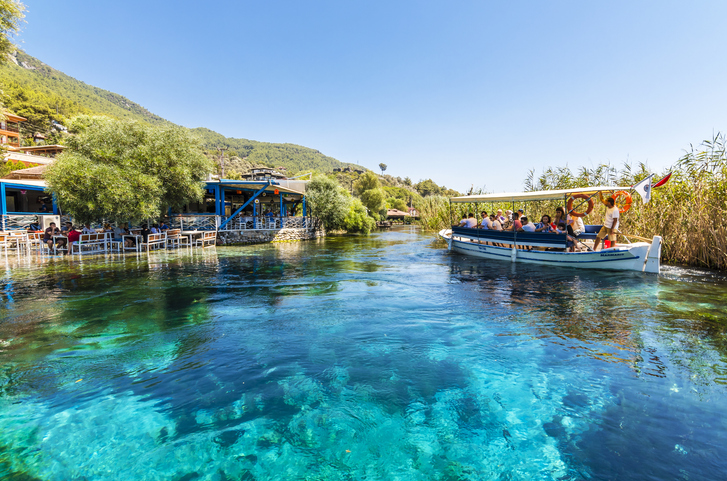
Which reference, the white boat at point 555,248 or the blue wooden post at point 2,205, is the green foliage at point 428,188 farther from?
the blue wooden post at point 2,205

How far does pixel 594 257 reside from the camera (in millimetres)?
13500

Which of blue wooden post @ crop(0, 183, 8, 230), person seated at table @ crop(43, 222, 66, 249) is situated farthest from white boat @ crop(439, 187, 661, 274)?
blue wooden post @ crop(0, 183, 8, 230)

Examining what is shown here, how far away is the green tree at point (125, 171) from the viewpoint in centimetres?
1702

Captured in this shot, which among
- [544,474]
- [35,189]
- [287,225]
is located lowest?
[544,474]

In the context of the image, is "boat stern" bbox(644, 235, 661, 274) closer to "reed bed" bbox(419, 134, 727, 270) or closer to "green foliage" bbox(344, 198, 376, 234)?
"reed bed" bbox(419, 134, 727, 270)

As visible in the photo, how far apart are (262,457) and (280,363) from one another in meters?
2.08

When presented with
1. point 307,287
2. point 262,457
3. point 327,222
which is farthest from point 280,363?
point 327,222

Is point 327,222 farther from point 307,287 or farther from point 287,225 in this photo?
point 307,287

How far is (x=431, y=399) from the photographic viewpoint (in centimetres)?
448

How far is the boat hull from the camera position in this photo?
1264 centimetres

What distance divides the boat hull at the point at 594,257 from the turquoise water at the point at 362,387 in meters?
2.95

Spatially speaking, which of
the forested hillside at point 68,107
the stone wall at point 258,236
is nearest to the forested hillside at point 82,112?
the forested hillside at point 68,107

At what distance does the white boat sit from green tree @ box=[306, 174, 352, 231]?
18135 mm

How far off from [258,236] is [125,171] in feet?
38.0
